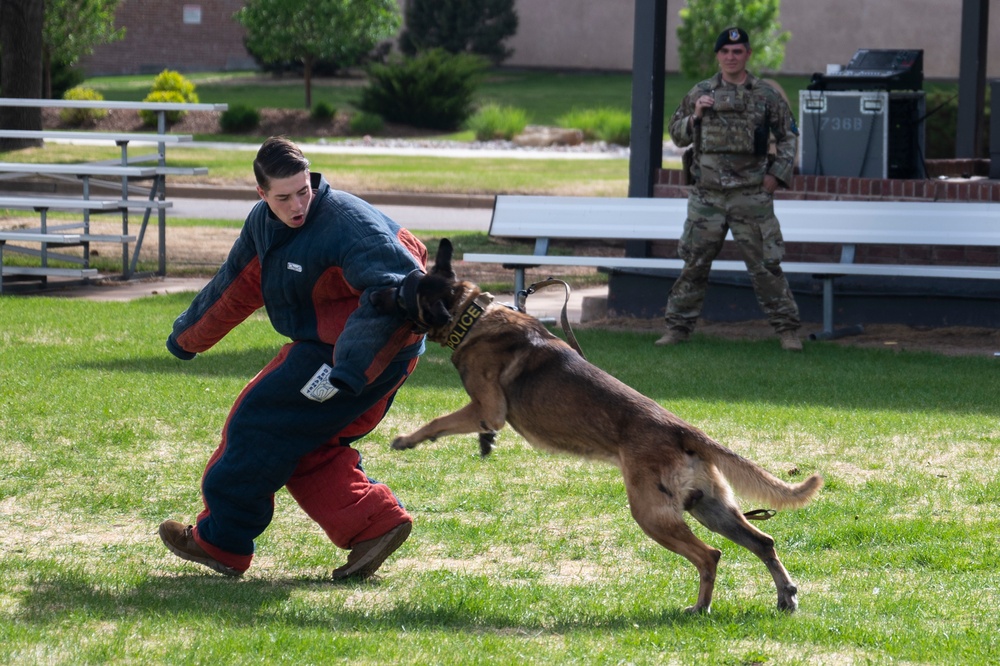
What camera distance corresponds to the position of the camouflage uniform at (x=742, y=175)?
350 inches

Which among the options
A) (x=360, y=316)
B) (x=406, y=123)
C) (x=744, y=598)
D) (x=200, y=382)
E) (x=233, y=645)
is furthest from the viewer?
(x=406, y=123)

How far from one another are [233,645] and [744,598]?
5.72 feet

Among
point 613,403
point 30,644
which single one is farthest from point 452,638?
point 30,644

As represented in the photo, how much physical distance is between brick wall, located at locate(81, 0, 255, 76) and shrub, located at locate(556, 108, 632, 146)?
22.0 metres

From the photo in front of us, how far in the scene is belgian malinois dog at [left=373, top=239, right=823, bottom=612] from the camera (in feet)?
13.2

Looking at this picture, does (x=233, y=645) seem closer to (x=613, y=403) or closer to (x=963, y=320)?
(x=613, y=403)

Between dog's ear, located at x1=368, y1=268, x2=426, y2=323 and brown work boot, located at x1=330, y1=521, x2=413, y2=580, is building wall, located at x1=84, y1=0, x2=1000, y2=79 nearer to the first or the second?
brown work boot, located at x1=330, y1=521, x2=413, y2=580

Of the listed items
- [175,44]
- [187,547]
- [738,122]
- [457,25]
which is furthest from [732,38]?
[175,44]

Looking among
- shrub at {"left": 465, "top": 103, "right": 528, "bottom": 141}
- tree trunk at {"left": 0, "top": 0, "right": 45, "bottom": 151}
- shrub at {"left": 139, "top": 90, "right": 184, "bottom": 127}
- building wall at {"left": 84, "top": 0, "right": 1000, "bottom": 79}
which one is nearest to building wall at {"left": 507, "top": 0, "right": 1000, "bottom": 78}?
building wall at {"left": 84, "top": 0, "right": 1000, "bottom": 79}

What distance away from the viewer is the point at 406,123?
33.4 m

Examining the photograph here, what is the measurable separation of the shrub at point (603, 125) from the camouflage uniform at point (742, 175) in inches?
794

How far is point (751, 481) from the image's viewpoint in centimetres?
411

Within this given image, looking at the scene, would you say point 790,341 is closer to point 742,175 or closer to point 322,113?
point 742,175

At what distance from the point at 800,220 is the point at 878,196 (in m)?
0.93
